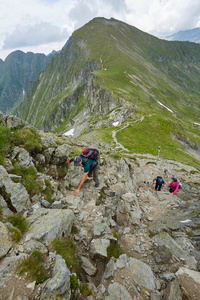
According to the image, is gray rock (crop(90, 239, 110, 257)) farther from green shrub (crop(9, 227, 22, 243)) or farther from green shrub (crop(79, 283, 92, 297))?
green shrub (crop(9, 227, 22, 243))

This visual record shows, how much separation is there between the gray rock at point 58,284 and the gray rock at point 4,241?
5.11 ft

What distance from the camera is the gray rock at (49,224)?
5.56m

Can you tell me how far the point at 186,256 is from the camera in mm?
6527

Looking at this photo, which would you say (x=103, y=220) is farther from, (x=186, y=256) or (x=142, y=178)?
(x=142, y=178)

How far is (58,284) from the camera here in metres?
4.18

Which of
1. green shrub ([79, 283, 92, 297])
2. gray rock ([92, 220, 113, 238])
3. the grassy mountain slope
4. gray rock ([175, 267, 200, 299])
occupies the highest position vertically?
the grassy mountain slope

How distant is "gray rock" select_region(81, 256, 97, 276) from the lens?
5.60m

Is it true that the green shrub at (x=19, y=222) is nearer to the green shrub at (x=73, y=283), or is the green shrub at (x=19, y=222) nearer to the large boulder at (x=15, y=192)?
the large boulder at (x=15, y=192)

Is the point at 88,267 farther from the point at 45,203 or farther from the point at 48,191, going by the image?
the point at 48,191

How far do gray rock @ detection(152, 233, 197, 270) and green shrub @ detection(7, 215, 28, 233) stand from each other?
20.0 ft

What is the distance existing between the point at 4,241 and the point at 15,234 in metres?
0.41

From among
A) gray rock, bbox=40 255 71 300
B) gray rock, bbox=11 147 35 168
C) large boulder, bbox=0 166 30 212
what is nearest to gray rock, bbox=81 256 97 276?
gray rock, bbox=40 255 71 300

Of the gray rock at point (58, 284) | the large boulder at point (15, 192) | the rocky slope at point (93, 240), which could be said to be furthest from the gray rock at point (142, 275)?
the large boulder at point (15, 192)

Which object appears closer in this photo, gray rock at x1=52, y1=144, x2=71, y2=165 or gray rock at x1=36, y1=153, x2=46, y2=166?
gray rock at x1=36, y1=153, x2=46, y2=166
